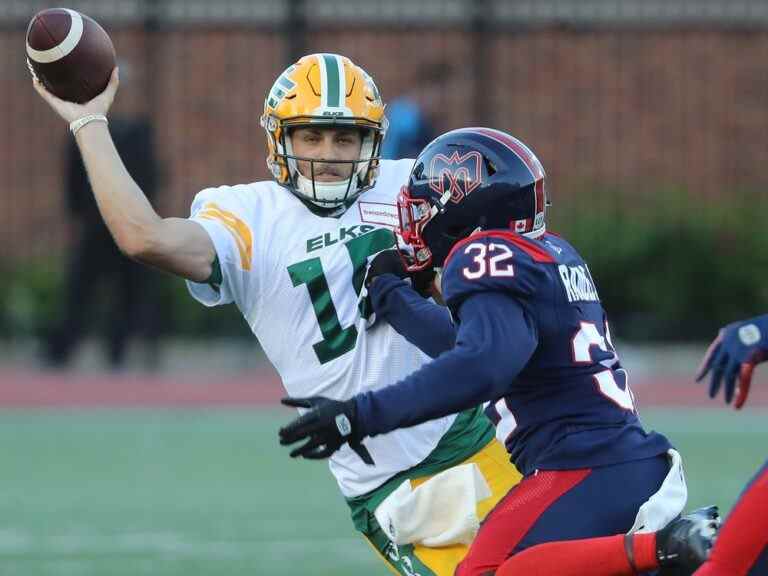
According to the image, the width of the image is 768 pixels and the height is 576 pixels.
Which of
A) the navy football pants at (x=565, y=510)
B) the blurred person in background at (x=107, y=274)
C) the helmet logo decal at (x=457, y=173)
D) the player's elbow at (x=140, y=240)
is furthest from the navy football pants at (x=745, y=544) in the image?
the blurred person in background at (x=107, y=274)

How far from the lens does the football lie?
4363 mm

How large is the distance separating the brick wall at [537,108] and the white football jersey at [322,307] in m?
10.9

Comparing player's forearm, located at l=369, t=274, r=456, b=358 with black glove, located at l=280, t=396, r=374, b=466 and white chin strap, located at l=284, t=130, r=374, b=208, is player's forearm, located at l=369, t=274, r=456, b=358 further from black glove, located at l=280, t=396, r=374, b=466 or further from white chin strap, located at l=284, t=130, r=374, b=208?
black glove, located at l=280, t=396, r=374, b=466

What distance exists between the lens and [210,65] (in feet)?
51.6

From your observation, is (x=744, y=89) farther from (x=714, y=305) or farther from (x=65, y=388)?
(x=65, y=388)

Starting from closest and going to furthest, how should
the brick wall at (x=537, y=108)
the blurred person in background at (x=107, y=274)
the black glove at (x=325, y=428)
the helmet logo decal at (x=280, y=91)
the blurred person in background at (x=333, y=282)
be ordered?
the black glove at (x=325, y=428) → the blurred person in background at (x=333, y=282) → the helmet logo decal at (x=280, y=91) → the blurred person in background at (x=107, y=274) → the brick wall at (x=537, y=108)

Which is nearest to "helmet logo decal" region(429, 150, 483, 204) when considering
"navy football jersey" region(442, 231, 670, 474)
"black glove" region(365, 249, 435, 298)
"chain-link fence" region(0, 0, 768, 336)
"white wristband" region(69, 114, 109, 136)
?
"navy football jersey" region(442, 231, 670, 474)

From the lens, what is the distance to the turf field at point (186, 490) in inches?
271

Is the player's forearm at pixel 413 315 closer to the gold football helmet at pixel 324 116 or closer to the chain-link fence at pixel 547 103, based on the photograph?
the gold football helmet at pixel 324 116

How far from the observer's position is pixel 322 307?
14.8 feet

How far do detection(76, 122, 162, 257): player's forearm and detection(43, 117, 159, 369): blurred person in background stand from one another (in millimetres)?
8489

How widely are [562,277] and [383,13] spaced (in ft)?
38.5

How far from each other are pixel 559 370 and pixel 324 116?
3.26 feet

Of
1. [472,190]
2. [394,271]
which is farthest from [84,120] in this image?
[472,190]
